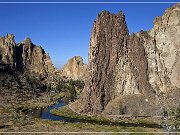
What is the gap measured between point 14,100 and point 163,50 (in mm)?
76421

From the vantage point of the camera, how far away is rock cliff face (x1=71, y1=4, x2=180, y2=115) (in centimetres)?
14112

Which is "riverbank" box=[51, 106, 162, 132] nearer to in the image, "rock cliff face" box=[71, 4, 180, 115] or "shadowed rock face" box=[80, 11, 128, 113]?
"rock cliff face" box=[71, 4, 180, 115]

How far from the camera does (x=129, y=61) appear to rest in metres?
147

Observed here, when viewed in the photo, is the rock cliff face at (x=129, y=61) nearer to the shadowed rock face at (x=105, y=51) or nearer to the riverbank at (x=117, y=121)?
the shadowed rock face at (x=105, y=51)

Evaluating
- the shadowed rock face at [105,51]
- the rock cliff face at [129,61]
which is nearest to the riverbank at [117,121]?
the rock cliff face at [129,61]

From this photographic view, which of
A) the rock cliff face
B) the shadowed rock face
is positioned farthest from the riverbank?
the shadowed rock face

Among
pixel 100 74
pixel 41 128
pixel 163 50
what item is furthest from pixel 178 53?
pixel 41 128

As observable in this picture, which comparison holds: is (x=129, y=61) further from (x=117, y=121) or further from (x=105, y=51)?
(x=117, y=121)

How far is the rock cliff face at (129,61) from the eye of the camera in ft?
463

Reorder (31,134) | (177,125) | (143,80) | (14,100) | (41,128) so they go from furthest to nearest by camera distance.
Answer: (14,100)
(143,80)
(41,128)
(31,134)
(177,125)

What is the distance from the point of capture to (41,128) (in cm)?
8906

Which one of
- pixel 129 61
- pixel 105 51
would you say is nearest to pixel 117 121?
pixel 129 61

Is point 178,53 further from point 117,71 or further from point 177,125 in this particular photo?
point 177,125

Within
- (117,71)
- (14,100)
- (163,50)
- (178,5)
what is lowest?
(14,100)
